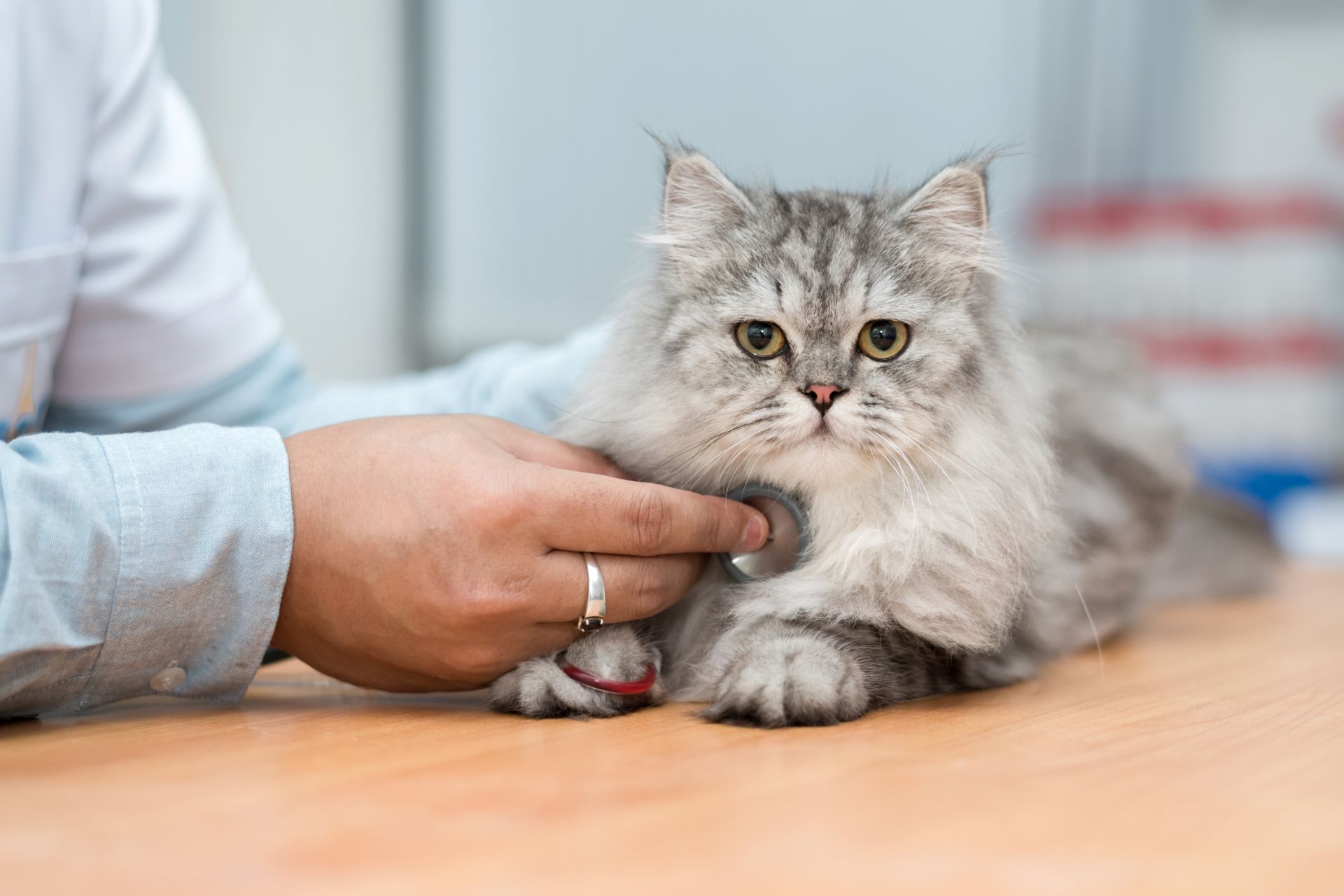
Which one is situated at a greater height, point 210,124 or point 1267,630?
point 210,124

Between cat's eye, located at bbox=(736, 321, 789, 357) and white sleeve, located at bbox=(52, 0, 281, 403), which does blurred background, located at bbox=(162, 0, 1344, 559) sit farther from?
cat's eye, located at bbox=(736, 321, 789, 357)

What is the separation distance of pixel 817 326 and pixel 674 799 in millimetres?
584

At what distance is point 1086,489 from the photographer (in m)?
1.77

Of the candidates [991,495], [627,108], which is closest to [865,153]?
[627,108]

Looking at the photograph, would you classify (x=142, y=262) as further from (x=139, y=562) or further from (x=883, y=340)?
(x=883, y=340)

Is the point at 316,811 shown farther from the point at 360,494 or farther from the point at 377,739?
the point at 360,494

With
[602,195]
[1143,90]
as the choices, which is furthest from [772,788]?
[1143,90]

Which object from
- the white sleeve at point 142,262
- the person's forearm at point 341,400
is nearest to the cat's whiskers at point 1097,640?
the person's forearm at point 341,400

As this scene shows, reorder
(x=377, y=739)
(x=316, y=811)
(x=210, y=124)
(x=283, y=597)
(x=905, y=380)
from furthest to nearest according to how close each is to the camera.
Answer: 1. (x=210, y=124)
2. (x=905, y=380)
3. (x=283, y=597)
4. (x=377, y=739)
5. (x=316, y=811)

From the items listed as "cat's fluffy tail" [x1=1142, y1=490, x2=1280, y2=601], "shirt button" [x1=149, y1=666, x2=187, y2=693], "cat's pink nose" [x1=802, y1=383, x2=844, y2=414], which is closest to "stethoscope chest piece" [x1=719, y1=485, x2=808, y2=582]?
"cat's pink nose" [x1=802, y1=383, x2=844, y2=414]

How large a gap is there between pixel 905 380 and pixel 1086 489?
691mm

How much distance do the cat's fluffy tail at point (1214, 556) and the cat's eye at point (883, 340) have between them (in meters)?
1.15

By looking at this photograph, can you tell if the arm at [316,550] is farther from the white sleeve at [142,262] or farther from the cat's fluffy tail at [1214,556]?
the cat's fluffy tail at [1214,556]

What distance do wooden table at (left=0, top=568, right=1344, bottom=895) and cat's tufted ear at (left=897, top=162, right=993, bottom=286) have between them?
502 mm
